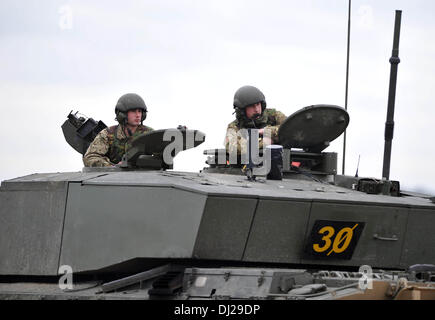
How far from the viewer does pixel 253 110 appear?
1099 cm

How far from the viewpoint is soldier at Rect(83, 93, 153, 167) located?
11016mm

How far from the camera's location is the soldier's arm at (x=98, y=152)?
10.8 m

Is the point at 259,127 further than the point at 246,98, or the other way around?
the point at 259,127

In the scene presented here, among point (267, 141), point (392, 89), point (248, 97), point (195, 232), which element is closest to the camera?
point (195, 232)

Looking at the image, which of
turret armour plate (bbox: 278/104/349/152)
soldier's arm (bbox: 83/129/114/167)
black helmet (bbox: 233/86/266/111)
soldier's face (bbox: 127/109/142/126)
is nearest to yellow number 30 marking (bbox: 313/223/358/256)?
turret armour plate (bbox: 278/104/349/152)

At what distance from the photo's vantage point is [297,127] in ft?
33.4

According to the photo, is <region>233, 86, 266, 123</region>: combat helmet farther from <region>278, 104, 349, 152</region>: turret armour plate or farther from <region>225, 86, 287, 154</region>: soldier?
<region>278, 104, 349, 152</region>: turret armour plate

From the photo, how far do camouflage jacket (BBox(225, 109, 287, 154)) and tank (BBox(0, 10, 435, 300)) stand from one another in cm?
93

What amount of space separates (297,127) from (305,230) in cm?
197

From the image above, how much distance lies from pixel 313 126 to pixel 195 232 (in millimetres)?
2792

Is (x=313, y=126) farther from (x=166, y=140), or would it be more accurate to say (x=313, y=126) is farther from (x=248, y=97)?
(x=166, y=140)

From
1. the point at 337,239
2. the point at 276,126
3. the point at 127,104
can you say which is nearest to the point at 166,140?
the point at 127,104
